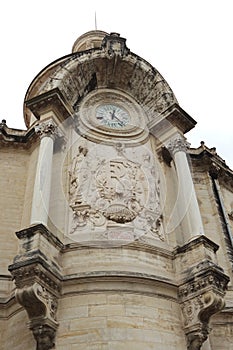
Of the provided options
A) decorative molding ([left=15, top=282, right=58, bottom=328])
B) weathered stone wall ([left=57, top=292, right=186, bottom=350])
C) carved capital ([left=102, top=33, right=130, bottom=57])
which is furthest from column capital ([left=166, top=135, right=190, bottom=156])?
decorative molding ([left=15, top=282, right=58, bottom=328])

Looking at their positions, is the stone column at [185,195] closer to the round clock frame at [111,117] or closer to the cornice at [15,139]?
the round clock frame at [111,117]

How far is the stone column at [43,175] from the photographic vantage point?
978cm

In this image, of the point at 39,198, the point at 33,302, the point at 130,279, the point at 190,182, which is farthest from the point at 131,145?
the point at 33,302

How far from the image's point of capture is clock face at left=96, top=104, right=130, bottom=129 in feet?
43.1

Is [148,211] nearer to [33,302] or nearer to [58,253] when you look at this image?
[58,253]

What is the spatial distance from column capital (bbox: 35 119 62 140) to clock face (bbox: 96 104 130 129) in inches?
72.1

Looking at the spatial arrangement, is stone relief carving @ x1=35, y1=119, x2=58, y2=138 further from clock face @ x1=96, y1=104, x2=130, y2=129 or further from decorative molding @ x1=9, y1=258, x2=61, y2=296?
decorative molding @ x1=9, y1=258, x2=61, y2=296

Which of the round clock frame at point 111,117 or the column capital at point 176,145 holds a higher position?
the round clock frame at point 111,117

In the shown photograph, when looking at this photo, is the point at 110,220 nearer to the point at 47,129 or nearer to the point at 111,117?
the point at 47,129

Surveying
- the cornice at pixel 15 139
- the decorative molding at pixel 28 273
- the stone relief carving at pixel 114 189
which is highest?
the cornice at pixel 15 139

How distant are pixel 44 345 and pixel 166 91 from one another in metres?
9.02

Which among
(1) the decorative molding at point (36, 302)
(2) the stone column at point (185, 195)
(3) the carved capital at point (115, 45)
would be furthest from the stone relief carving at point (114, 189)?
(3) the carved capital at point (115, 45)

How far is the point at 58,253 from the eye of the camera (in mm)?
9609

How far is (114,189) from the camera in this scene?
11039mm
